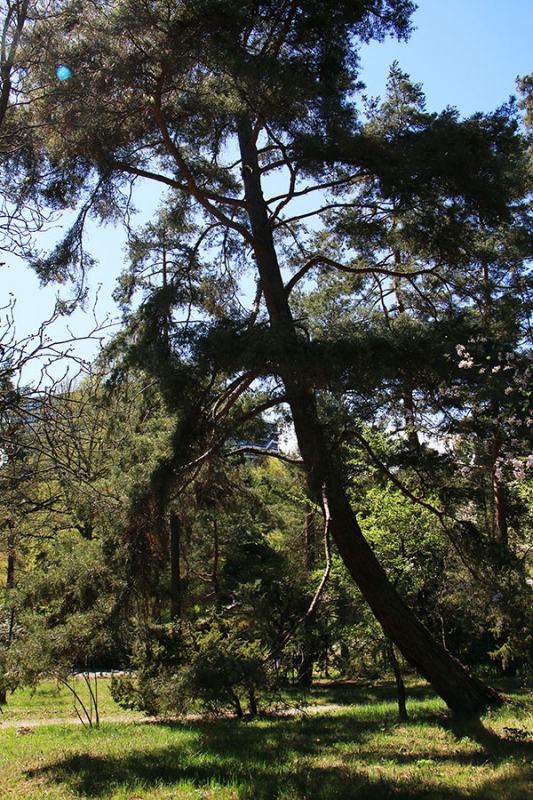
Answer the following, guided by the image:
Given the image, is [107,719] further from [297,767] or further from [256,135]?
[256,135]

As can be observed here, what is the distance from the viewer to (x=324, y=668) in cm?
1667

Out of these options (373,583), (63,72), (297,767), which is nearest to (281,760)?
(297,767)

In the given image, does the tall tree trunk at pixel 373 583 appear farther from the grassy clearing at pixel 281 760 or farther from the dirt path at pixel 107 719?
the dirt path at pixel 107 719

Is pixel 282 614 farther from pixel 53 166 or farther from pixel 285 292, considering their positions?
pixel 53 166

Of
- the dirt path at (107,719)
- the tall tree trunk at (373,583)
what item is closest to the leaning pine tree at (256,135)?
the tall tree trunk at (373,583)

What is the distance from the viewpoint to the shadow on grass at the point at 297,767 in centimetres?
521

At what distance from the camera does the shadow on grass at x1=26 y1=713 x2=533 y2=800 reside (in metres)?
5.21

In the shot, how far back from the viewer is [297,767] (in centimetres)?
614

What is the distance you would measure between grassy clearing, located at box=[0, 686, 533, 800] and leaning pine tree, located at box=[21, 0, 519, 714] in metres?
1.06

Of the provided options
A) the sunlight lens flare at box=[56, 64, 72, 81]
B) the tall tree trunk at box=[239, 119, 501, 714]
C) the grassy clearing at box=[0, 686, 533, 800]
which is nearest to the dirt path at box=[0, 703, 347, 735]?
the grassy clearing at box=[0, 686, 533, 800]

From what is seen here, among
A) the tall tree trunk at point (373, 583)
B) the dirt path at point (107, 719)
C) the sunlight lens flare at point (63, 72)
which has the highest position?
the sunlight lens flare at point (63, 72)

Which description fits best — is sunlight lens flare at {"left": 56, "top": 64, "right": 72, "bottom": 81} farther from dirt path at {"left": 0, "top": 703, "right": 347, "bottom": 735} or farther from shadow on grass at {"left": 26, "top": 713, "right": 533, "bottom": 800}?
dirt path at {"left": 0, "top": 703, "right": 347, "bottom": 735}

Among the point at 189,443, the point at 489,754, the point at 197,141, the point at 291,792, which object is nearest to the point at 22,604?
the point at 189,443

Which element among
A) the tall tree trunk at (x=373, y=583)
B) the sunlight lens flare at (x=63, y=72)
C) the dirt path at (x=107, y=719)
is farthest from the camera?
the dirt path at (x=107, y=719)
